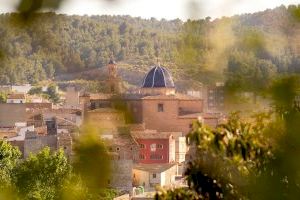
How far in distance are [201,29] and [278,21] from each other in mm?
136

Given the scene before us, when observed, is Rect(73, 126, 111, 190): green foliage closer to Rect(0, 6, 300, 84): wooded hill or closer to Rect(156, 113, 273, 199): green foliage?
Rect(0, 6, 300, 84): wooded hill

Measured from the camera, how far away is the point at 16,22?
3.22 ft

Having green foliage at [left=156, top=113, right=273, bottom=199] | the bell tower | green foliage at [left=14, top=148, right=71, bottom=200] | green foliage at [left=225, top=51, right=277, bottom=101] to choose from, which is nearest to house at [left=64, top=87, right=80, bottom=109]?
green foliage at [left=14, top=148, right=71, bottom=200]

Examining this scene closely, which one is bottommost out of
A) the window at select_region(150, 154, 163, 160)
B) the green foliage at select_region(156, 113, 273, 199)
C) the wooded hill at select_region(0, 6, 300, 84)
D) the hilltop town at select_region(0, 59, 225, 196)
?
the window at select_region(150, 154, 163, 160)

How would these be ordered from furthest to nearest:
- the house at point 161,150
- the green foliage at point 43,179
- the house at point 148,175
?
the house at point 161,150 < the house at point 148,175 < the green foliage at point 43,179

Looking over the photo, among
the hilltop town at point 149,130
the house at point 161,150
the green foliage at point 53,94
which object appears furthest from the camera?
the green foliage at point 53,94

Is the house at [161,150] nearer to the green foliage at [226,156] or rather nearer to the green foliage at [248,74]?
the green foliage at [226,156]

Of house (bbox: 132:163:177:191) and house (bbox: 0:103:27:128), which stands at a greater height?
house (bbox: 0:103:27:128)

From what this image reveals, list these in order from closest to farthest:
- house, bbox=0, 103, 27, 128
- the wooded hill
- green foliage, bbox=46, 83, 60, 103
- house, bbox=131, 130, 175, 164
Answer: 1. the wooded hill
2. house, bbox=131, 130, 175, 164
3. house, bbox=0, 103, 27, 128
4. green foliage, bbox=46, 83, 60, 103

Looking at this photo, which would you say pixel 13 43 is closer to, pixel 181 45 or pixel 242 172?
pixel 181 45

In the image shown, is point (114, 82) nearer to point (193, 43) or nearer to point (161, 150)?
point (193, 43)

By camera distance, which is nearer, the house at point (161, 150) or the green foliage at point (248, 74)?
the green foliage at point (248, 74)

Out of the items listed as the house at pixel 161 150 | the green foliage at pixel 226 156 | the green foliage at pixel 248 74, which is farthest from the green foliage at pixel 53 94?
the green foliage at pixel 248 74

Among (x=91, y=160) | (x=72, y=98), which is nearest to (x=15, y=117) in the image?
(x=72, y=98)
